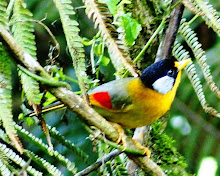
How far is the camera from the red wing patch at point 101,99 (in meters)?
1.28

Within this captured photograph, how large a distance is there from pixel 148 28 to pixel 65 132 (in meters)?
0.81

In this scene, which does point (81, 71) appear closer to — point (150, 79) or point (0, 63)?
point (0, 63)

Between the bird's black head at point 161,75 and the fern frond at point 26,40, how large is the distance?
0.59 m

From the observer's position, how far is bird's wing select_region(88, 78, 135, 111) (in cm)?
129

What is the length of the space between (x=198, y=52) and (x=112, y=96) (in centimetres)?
32

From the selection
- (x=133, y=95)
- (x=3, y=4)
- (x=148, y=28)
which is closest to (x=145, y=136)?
(x=133, y=95)

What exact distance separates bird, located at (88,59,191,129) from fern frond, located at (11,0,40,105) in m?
0.49

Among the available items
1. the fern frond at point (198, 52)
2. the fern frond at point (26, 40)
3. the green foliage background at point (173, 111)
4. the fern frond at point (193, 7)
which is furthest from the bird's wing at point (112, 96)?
the green foliage background at point (173, 111)

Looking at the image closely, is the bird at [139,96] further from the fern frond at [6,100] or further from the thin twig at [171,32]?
the fern frond at [6,100]

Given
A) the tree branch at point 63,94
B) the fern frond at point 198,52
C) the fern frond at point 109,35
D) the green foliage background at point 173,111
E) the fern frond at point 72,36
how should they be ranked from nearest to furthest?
1. the tree branch at point 63,94
2. the fern frond at point 72,36
3. the fern frond at point 109,35
4. the fern frond at point 198,52
5. the green foliage background at point 173,111

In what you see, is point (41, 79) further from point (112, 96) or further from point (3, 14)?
point (112, 96)

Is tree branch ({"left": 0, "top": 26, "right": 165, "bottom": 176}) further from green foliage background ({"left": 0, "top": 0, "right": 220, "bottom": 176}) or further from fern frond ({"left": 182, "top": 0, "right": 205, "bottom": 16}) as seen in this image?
green foliage background ({"left": 0, "top": 0, "right": 220, "bottom": 176})

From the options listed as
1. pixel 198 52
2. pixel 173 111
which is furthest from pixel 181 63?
pixel 173 111

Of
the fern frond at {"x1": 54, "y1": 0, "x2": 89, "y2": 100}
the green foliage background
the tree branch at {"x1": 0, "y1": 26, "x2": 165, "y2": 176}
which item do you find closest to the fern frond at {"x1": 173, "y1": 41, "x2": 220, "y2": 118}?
the tree branch at {"x1": 0, "y1": 26, "x2": 165, "y2": 176}
